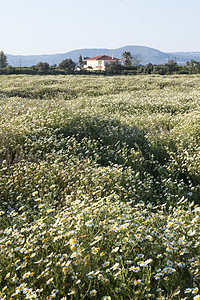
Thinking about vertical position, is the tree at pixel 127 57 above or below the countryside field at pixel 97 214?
above

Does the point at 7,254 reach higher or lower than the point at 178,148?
lower

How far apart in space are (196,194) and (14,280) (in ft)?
11.6

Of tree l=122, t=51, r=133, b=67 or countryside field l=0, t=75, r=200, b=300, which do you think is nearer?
countryside field l=0, t=75, r=200, b=300

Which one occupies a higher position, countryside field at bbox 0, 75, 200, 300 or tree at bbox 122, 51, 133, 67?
tree at bbox 122, 51, 133, 67

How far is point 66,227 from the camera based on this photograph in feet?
10.2

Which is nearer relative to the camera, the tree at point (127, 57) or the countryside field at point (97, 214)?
the countryside field at point (97, 214)

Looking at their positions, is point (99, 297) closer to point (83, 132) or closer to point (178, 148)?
point (178, 148)

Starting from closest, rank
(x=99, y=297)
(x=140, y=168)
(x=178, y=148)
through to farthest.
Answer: (x=99, y=297) → (x=140, y=168) → (x=178, y=148)

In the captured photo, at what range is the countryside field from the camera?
8.46 feet

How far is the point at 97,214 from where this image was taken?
11.2 ft

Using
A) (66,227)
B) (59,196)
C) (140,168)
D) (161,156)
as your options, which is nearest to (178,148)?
(161,156)

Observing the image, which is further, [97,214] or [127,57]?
[127,57]

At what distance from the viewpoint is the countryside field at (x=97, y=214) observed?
8.46 ft

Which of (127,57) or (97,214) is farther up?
(127,57)
